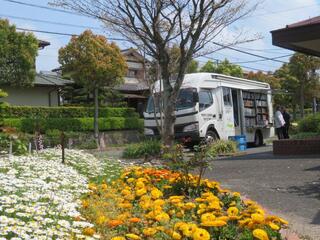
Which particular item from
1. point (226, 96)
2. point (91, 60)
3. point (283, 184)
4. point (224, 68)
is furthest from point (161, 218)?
point (224, 68)

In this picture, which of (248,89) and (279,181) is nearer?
(279,181)

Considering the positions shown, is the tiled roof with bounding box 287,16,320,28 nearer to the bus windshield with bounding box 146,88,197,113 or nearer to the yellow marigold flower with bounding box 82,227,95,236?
the bus windshield with bounding box 146,88,197,113

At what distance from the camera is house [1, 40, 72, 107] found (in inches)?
1268

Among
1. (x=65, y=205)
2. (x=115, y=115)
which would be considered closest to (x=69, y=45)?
(x=115, y=115)

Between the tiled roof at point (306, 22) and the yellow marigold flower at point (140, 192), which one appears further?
the tiled roof at point (306, 22)

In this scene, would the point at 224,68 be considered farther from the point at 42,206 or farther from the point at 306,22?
the point at 42,206

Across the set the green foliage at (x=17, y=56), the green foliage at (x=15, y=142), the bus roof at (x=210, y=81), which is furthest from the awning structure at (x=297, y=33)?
the green foliage at (x=17, y=56)

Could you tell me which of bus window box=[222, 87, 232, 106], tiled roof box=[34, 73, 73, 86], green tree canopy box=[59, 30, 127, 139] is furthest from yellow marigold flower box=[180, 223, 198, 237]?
tiled roof box=[34, 73, 73, 86]

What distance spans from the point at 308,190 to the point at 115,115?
82.5ft

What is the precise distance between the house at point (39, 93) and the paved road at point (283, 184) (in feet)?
69.6

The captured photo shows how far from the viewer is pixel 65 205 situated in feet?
14.2

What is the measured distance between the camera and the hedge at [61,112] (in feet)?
92.3

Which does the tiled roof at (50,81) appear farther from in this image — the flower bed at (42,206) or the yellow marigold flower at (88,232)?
the yellow marigold flower at (88,232)

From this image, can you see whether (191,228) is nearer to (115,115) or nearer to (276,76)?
(115,115)
